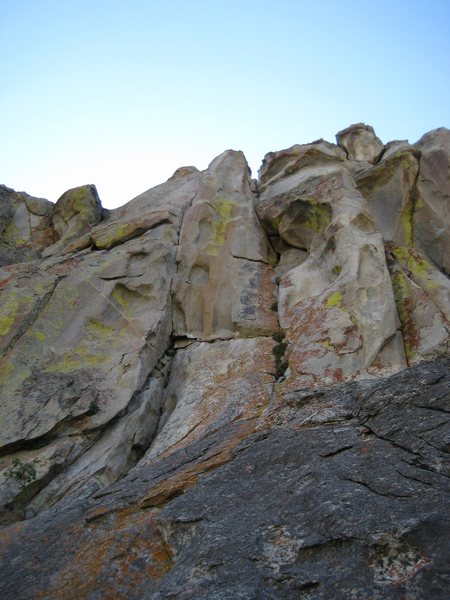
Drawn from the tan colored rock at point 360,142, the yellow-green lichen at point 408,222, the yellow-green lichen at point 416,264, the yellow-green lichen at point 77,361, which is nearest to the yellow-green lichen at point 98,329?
the yellow-green lichen at point 77,361

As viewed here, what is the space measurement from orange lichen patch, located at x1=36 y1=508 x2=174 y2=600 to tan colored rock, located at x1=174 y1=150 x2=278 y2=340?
1083cm

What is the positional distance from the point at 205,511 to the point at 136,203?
21.1 meters

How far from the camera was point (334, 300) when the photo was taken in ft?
58.9

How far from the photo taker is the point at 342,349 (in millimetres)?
16250

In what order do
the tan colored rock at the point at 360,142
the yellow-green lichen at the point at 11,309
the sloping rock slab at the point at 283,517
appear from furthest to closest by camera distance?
1. the tan colored rock at the point at 360,142
2. the yellow-green lichen at the point at 11,309
3. the sloping rock slab at the point at 283,517

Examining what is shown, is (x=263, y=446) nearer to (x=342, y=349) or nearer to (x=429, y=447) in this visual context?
(x=429, y=447)

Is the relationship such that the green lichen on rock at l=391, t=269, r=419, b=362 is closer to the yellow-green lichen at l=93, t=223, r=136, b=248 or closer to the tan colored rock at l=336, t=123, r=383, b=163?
the yellow-green lichen at l=93, t=223, r=136, b=248

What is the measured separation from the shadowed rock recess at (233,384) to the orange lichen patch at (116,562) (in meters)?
0.04

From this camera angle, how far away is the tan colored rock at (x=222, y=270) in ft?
68.3

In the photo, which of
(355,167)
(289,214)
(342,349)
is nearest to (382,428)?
(342,349)

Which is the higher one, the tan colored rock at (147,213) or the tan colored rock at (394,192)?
the tan colored rock at (147,213)

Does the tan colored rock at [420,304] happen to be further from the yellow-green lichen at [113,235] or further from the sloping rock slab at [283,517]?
the yellow-green lichen at [113,235]

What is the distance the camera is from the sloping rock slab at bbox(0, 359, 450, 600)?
7.16m

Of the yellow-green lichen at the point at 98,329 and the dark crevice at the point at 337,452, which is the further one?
the yellow-green lichen at the point at 98,329
